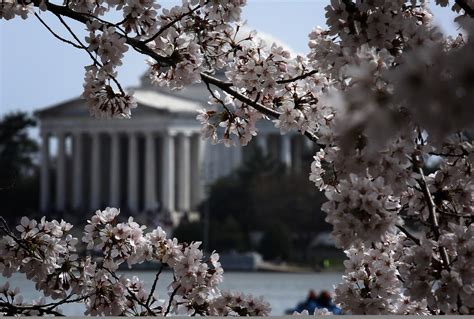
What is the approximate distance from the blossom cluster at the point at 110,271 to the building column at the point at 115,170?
304 feet

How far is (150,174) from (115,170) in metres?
2.61

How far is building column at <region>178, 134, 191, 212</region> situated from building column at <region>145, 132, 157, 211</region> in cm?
195

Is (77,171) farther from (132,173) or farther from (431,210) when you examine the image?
(431,210)

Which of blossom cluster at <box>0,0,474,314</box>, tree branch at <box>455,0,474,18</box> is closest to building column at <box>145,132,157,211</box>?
blossom cluster at <box>0,0,474,314</box>

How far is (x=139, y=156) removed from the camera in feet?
335

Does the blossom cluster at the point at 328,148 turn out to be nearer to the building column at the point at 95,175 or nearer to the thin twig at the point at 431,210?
the thin twig at the point at 431,210

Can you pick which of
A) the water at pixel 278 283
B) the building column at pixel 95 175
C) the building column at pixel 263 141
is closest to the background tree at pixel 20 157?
the building column at pixel 95 175

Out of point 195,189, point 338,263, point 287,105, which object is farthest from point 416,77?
point 195,189

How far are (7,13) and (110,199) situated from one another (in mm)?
95237

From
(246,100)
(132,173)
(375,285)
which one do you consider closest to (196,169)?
(132,173)

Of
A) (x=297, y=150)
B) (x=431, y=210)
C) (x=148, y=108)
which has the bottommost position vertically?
(x=431, y=210)

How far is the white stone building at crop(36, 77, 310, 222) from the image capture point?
98.2 m

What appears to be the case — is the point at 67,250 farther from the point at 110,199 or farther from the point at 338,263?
the point at 110,199

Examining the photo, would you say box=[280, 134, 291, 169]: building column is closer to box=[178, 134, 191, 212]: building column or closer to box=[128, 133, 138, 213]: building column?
box=[178, 134, 191, 212]: building column
